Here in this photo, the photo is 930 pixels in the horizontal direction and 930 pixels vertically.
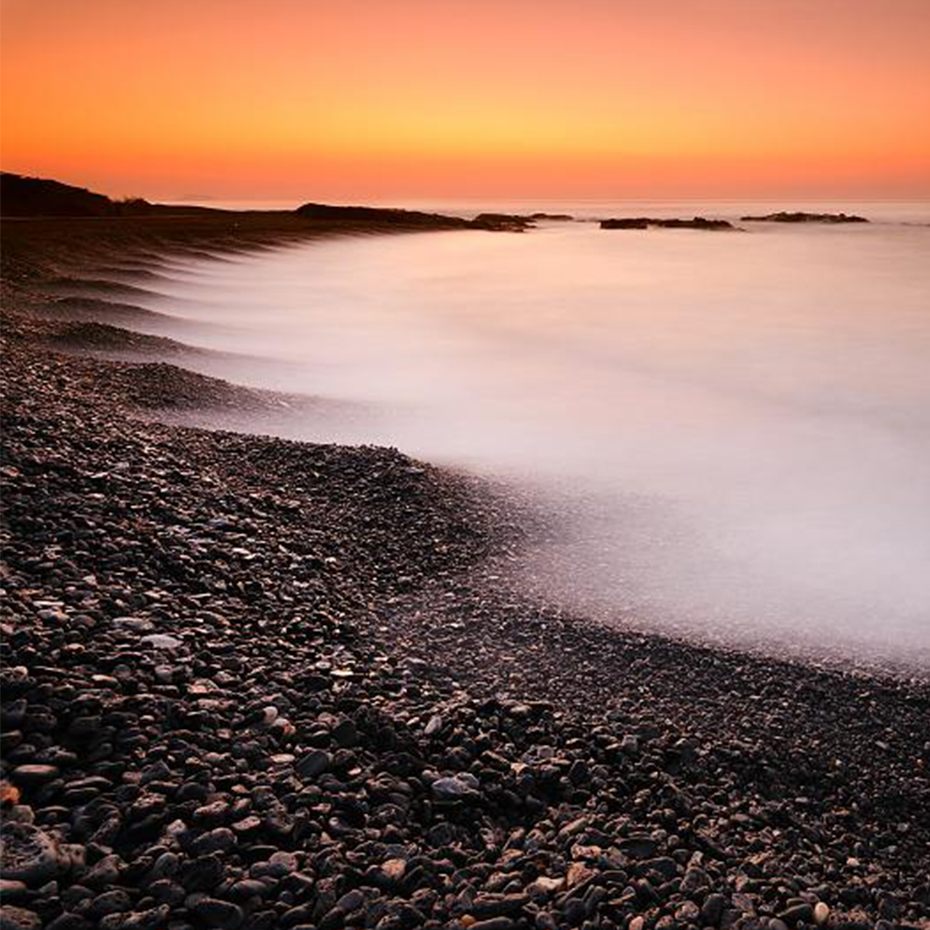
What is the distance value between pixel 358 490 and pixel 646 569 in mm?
3590

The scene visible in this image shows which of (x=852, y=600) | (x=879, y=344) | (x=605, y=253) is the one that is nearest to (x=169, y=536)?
(x=852, y=600)

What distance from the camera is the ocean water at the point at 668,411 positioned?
934 cm

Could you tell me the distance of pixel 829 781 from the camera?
19.7 feet

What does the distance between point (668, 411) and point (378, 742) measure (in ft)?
51.5

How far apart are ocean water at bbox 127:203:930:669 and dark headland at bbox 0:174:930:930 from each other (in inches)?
48.7

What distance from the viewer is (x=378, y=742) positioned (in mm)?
5520

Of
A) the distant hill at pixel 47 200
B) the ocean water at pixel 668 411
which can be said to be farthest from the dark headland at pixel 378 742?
the distant hill at pixel 47 200

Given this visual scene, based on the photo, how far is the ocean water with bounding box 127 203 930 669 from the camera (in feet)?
30.6

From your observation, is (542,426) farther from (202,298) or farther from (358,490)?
(202,298)

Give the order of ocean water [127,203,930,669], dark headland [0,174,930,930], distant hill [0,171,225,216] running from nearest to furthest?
dark headland [0,174,930,930] < ocean water [127,203,930,669] < distant hill [0,171,225,216]

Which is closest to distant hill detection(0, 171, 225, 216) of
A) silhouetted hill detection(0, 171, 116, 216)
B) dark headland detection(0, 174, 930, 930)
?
silhouetted hill detection(0, 171, 116, 216)

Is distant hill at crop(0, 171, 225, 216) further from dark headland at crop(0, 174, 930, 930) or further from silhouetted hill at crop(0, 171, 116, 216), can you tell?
dark headland at crop(0, 174, 930, 930)

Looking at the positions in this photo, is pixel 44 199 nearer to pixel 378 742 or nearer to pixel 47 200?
pixel 47 200

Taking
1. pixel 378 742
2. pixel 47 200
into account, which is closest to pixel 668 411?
pixel 378 742
